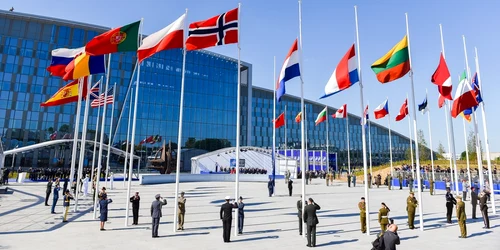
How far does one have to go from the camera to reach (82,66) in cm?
1438

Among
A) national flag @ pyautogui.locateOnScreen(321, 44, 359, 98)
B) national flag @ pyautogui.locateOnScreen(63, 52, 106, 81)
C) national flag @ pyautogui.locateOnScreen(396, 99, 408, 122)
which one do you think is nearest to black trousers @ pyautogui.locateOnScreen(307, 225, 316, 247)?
national flag @ pyautogui.locateOnScreen(321, 44, 359, 98)

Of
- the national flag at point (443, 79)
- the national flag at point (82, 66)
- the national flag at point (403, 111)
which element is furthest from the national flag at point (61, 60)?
the national flag at point (403, 111)

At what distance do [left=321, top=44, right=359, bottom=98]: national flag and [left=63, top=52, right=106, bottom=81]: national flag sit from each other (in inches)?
435

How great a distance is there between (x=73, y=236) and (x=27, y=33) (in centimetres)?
6273

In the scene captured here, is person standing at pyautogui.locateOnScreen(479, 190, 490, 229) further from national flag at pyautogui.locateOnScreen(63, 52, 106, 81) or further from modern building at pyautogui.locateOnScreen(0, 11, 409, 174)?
modern building at pyautogui.locateOnScreen(0, 11, 409, 174)

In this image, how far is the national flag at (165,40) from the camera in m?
12.4

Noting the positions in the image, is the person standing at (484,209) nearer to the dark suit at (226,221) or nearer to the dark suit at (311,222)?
the dark suit at (311,222)

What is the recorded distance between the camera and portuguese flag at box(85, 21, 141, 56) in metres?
12.5

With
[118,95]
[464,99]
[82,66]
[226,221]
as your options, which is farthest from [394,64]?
[118,95]

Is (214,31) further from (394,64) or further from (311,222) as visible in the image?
(311,222)

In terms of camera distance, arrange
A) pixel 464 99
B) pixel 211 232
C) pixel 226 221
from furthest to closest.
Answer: pixel 464 99 < pixel 211 232 < pixel 226 221

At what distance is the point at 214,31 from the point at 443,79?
432 inches

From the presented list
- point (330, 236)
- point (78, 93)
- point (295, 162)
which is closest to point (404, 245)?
point (330, 236)

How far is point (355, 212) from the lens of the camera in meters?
17.2
